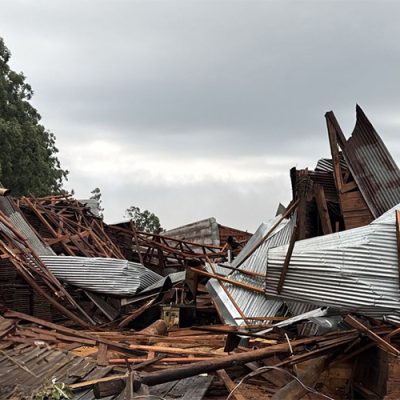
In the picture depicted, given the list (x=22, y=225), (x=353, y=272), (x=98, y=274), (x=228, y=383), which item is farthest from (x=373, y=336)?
(x=22, y=225)

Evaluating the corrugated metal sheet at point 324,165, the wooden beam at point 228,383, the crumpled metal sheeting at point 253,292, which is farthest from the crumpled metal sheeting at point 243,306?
the corrugated metal sheet at point 324,165

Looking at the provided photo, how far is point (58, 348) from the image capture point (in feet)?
23.6

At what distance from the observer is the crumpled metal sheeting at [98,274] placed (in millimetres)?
11000

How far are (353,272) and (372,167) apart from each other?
9.79ft

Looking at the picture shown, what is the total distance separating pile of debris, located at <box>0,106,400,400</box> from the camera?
539 centimetres

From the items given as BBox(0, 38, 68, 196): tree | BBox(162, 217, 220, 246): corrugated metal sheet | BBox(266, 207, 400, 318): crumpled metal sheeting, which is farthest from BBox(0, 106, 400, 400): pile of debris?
BBox(0, 38, 68, 196): tree

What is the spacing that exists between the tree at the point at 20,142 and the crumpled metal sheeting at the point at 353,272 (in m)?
21.4

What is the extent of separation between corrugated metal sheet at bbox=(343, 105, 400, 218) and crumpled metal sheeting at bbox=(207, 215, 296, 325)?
138cm

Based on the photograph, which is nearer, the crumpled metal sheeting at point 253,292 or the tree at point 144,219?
the crumpled metal sheeting at point 253,292

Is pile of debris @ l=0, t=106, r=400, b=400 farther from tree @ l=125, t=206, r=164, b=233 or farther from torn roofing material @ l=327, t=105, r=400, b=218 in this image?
tree @ l=125, t=206, r=164, b=233

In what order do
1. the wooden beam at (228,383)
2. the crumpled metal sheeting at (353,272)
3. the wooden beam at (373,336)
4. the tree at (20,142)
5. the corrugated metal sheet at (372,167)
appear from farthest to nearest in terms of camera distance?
1. the tree at (20,142)
2. the corrugated metal sheet at (372,167)
3. the crumpled metal sheeting at (353,272)
4. the wooden beam at (228,383)
5. the wooden beam at (373,336)

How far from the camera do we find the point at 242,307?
8.19m

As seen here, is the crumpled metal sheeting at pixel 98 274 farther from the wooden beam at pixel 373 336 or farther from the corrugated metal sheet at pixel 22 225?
the wooden beam at pixel 373 336

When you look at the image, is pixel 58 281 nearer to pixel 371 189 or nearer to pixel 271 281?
pixel 271 281
